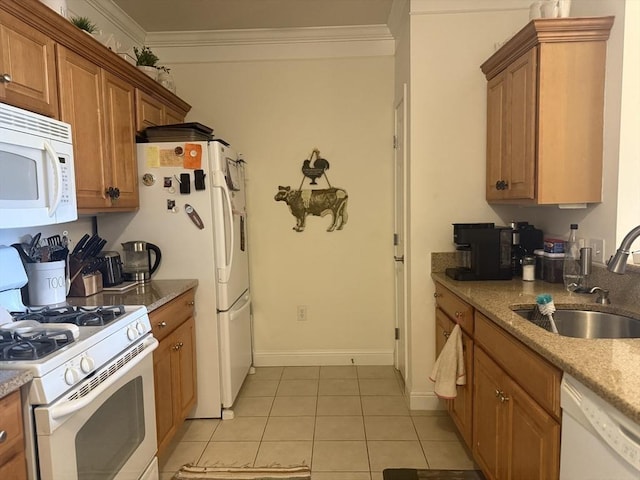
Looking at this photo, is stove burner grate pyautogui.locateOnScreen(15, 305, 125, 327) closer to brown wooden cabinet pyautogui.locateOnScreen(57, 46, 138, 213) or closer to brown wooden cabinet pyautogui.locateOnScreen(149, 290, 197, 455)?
brown wooden cabinet pyautogui.locateOnScreen(149, 290, 197, 455)

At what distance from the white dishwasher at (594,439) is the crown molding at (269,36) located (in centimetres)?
300

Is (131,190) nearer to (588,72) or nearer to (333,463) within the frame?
(333,463)

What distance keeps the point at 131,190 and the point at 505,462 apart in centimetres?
232

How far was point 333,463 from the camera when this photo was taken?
2287mm

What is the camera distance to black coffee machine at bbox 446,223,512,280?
7.95 ft

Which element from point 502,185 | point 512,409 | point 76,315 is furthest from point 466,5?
point 76,315

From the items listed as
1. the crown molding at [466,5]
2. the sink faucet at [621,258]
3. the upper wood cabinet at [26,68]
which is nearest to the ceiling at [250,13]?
the crown molding at [466,5]

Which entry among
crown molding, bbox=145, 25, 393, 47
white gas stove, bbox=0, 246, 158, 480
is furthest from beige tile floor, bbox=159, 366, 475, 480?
crown molding, bbox=145, 25, 393, 47

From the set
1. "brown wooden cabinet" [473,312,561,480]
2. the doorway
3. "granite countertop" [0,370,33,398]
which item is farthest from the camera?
the doorway

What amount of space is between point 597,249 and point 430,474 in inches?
54.5

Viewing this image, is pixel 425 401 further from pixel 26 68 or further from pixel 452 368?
pixel 26 68

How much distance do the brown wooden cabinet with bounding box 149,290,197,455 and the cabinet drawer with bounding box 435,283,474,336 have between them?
1.52m

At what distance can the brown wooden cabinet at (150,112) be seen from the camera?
259 centimetres

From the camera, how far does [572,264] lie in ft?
7.23
